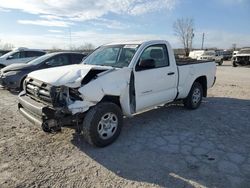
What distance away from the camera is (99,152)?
4.54 m

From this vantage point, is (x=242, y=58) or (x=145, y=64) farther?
(x=242, y=58)

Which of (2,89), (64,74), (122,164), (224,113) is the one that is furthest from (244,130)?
(2,89)

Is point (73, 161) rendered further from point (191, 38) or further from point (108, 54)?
point (191, 38)

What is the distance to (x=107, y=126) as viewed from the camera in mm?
4773

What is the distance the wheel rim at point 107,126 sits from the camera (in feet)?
15.2

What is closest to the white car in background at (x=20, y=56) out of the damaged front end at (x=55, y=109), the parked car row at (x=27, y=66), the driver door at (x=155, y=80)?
the parked car row at (x=27, y=66)

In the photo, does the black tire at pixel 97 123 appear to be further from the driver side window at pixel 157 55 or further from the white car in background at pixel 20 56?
the white car in background at pixel 20 56

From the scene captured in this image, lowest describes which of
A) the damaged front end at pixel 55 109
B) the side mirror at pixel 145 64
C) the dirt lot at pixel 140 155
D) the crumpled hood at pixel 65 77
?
the dirt lot at pixel 140 155

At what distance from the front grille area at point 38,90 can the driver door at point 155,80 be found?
1.68 m

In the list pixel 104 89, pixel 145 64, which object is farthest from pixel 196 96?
pixel 104 89

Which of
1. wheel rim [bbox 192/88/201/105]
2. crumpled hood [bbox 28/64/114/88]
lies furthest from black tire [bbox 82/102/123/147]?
wheel rim [bbox 192/88/201/105]

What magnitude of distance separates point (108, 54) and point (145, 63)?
3.37ft

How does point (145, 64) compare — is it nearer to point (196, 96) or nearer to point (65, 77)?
point (65, 77)

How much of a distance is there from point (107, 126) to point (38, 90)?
1398mm
